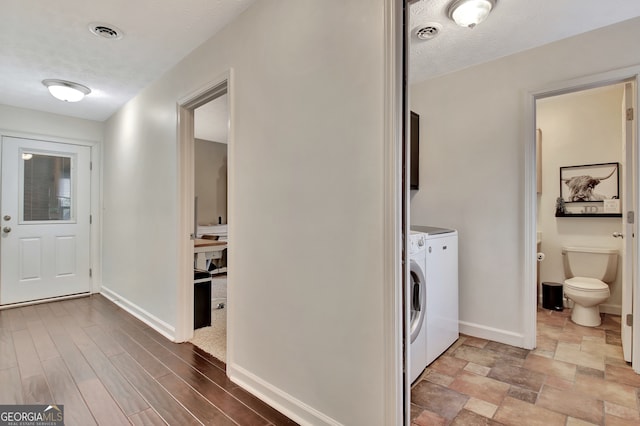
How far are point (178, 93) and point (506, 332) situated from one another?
3466mm

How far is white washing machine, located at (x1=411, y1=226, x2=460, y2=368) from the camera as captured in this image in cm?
221

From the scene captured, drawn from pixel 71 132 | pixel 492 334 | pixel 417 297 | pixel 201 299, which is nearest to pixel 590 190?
pixel 492 334

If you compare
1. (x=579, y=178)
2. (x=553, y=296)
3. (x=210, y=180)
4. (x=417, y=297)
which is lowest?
(x=553, y=296)

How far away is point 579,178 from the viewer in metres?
3.65

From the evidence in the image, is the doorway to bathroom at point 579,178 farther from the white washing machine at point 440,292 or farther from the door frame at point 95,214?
the door frame at point 95,214

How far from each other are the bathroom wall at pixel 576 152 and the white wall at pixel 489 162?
1.48 meters

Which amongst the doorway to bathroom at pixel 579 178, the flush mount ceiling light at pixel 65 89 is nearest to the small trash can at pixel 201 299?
the flush mount ceiling light at pixel 65 89

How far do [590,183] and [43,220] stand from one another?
6641 millimetres

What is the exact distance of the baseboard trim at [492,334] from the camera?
8.48ft

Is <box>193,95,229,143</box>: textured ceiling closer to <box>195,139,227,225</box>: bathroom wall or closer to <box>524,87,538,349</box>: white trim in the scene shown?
<box>195,139,227,225</box>: bathroom wall

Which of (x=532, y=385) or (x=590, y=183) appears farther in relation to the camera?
(x=590, y=183)

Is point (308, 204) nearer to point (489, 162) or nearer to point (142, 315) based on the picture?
point (489, 162)

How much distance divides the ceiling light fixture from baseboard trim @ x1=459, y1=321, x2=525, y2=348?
7.81ft

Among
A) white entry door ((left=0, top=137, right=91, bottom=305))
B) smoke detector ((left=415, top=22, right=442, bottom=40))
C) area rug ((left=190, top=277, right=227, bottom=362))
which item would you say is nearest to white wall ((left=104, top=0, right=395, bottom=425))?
area rug ((left=190, top=277, right=227, bottom=362))
